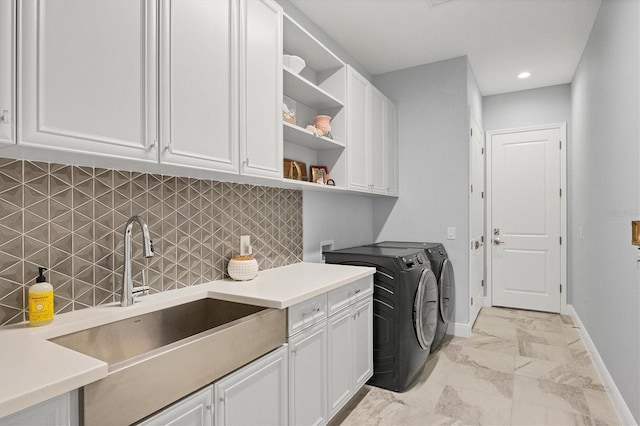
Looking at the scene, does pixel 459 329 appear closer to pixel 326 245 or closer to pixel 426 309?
pixel 426 309

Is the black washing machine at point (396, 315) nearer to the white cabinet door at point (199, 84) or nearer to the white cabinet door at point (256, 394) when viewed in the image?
the white cabinet door at point (256, 394)

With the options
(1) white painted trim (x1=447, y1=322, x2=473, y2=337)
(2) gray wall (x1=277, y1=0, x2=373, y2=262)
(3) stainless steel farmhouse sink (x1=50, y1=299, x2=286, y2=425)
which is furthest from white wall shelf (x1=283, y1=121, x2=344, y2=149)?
(1) white painted trim (x1=447, y1=322, x2=473, y2=337)

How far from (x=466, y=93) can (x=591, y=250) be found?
5.75 ft

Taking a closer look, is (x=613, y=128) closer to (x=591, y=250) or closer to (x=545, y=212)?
(x=591, y=250)

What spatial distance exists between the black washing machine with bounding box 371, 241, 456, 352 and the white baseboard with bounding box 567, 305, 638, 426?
113cm

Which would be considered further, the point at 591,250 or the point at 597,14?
the point at 591,250

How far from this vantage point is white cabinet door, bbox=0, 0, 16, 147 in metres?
0.99

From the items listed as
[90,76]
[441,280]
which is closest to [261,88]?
[90,76]

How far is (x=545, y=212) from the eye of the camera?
4469 mm

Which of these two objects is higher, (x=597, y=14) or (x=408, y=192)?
(x=597, y=14)

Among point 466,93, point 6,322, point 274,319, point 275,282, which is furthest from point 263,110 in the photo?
point 466,93

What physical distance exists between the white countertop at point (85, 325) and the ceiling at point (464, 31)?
191 centimetres

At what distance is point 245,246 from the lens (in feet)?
7.34

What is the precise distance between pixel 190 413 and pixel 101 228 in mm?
839
